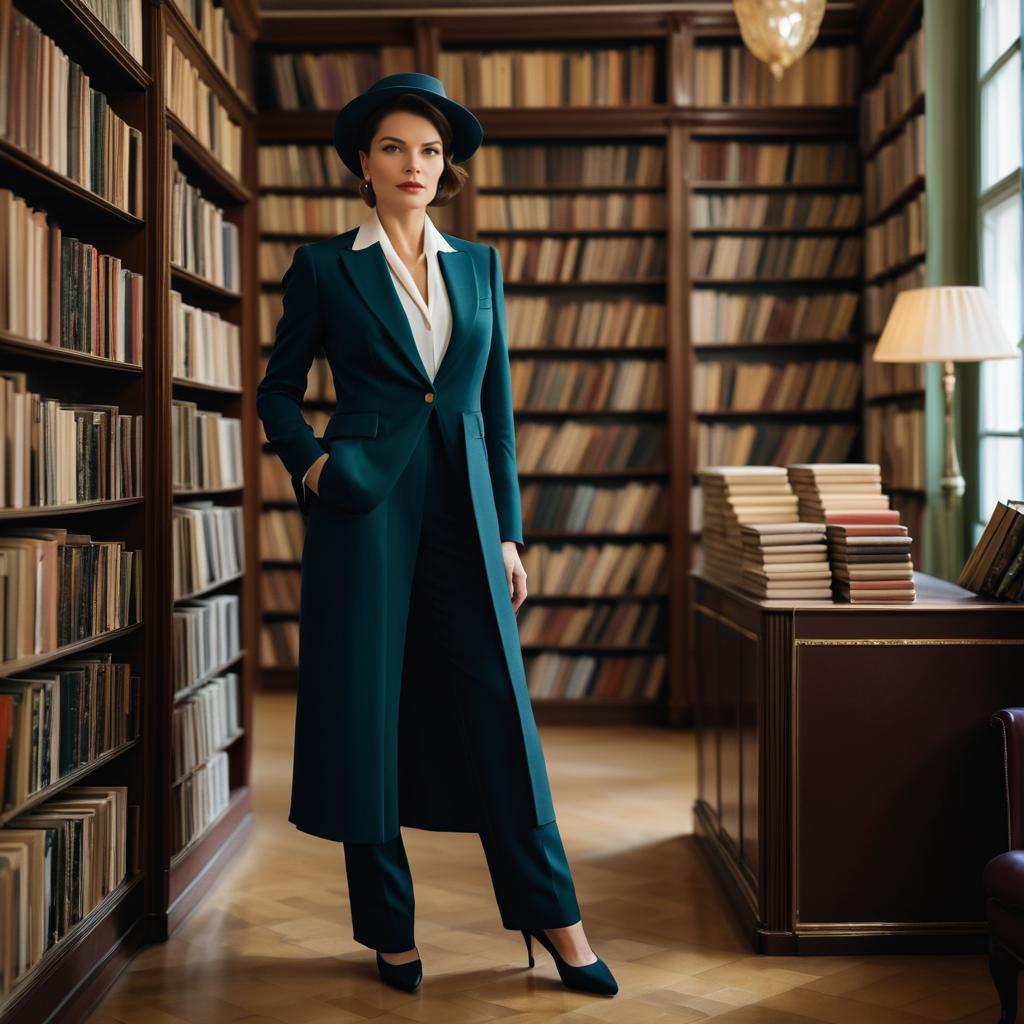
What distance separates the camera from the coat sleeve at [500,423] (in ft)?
8.87

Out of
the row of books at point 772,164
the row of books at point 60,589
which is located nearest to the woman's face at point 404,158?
the row of books at point 60,589

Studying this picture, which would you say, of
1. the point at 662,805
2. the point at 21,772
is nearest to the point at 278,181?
the point at 662,805

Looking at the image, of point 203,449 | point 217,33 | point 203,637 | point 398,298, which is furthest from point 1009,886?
point 217,33

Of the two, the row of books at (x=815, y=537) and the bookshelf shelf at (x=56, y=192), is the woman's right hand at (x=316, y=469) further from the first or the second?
the row of books at (x=815, y=537)

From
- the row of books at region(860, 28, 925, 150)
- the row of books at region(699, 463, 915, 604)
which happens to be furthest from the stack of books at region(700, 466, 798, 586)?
the row of books at region(860, 28, 925, 150)

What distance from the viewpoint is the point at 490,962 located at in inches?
109

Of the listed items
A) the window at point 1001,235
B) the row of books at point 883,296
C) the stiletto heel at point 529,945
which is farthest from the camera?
the row of books at point 883,296

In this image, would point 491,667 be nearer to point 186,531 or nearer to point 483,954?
point 483,954

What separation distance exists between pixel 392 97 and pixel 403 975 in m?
1.81

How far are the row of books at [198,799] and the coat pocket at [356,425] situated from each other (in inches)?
43.4

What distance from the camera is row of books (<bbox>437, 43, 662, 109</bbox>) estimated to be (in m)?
5.74

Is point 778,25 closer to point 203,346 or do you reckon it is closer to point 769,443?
point 203,346

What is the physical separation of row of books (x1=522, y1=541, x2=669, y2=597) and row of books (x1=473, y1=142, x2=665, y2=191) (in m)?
1.68

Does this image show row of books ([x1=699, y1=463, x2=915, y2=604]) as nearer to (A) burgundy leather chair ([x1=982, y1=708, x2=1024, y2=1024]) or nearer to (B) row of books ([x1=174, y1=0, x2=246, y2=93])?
(A) burgundy leather chair ([x1=982, y1=708, x2=1024, y2=1024])
